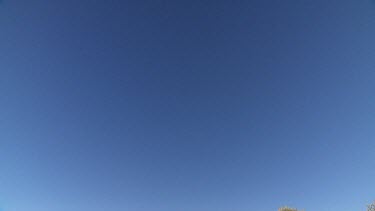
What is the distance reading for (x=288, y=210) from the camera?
342ft

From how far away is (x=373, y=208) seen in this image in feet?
316

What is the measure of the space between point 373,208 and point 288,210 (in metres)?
24.0

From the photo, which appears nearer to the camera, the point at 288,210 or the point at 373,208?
the point at 373,208
